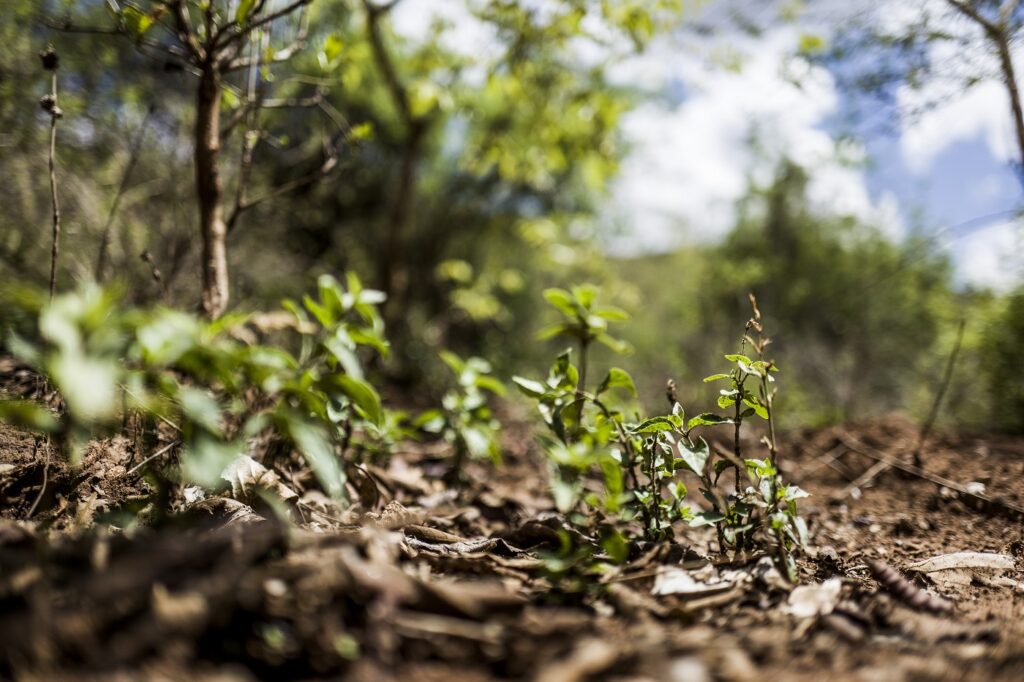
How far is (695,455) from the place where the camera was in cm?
127

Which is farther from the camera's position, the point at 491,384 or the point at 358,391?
the point at 491,384

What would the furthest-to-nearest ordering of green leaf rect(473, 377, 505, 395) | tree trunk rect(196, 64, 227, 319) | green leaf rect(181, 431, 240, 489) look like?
green leaf rect(473, 377, 505, 395), tree trunk rect(196, 64, 227, 319), green leaf rect(181, 431, 240, 489)

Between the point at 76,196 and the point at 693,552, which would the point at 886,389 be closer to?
the point at 693,552

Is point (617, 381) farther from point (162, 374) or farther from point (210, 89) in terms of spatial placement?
point (210, 89)

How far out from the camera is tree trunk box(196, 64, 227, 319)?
1806 mm

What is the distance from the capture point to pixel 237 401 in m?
1.12

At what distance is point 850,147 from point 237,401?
352cm

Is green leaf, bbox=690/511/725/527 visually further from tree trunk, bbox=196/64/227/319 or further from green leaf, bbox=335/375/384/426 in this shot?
tree trunk, bbox=196/64/227/319

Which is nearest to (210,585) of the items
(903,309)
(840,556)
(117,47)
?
(840,556)

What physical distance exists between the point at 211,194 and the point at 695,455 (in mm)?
1761

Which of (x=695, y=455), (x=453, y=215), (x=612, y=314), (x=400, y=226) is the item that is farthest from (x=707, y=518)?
(x=453, y=215)

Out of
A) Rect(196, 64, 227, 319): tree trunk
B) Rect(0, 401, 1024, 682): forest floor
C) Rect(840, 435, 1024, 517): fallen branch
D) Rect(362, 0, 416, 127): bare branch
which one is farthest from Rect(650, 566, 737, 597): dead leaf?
Rect(362, 0, 416, 127): bare branch

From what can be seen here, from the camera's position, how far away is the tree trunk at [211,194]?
71.1 inches

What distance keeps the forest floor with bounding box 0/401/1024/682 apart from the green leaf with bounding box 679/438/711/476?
213 millimetres
